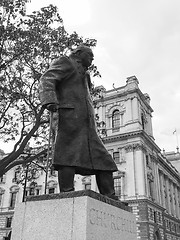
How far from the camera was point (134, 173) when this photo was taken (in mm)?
32281

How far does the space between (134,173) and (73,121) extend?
29662 millimetres

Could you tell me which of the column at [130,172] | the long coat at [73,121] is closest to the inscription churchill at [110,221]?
the long coat at [73,121]

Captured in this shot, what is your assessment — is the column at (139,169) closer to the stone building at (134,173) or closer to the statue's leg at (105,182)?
the stone building at (134,173)

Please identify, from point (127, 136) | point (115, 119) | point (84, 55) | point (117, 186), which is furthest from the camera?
point (115, 119)

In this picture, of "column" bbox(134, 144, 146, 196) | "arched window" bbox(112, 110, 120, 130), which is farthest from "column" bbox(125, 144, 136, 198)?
"arched window" bbox(112, 110, 120, 130)

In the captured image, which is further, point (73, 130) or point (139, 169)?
point (139, 169)

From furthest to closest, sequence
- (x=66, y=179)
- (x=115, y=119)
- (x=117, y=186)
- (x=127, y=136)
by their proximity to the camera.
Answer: (x=115, y=119), (x=127, y=136), (x=117, y=186), (x=66, y=179)

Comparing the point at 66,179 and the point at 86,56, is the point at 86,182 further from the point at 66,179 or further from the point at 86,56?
the point at 66,179

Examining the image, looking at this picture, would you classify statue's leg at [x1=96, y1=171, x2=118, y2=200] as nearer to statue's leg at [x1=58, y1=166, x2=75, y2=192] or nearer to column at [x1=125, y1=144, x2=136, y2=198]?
statue's leg at [x1=58, y1=166, x2=75, y2=192]

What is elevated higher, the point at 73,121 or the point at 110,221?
the point at 73,121

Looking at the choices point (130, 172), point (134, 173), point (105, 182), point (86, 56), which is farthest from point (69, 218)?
point (130, 172)

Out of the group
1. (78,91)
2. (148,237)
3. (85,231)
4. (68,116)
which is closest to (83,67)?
(78,91)

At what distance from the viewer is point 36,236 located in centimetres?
298

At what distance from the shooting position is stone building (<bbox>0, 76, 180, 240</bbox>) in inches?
1235
